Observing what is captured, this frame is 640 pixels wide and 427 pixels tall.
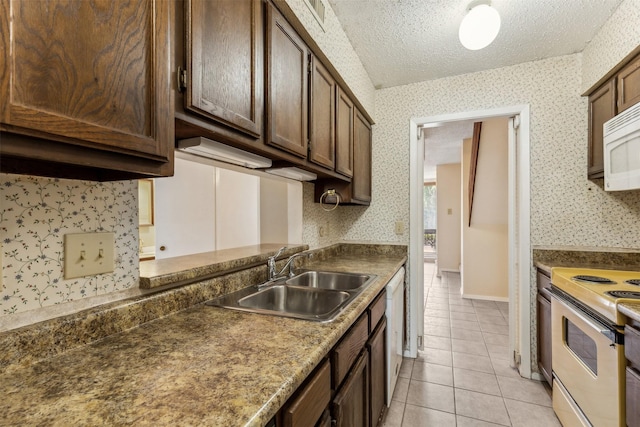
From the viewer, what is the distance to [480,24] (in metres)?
1.64

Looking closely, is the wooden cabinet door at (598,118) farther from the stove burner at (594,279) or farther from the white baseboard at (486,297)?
the white baseboard at (486,297)

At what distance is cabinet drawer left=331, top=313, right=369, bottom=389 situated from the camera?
98cm

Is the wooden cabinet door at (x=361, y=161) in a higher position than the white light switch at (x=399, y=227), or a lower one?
higher

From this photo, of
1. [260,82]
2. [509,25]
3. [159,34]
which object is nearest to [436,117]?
[509,25]

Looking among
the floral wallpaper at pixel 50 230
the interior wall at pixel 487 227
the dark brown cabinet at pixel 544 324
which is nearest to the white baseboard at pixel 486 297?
the interior wall at pixel 487 227

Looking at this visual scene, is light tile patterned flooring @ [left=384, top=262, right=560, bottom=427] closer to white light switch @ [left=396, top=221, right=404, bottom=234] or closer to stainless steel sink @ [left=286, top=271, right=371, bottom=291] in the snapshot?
stainless steel sink @ [left=286, top=271, right=371, bottom=291]

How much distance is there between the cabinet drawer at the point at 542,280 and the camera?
198 centimetres

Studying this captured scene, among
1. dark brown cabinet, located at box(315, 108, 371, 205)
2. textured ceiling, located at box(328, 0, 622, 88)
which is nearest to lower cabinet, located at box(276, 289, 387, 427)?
dark brown cabinet, located at box(315, 108, 371, 205)

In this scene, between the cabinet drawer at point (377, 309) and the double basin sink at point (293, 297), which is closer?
the double basin sink at point (293, 297)

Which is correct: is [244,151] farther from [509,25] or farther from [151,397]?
[509,25]

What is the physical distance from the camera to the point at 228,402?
565 mm

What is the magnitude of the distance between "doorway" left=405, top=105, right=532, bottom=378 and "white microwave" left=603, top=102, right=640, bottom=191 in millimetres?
513

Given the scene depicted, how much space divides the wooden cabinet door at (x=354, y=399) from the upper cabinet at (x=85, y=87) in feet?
3.00

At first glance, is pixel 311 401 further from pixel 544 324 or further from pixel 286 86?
pixel 544 324
